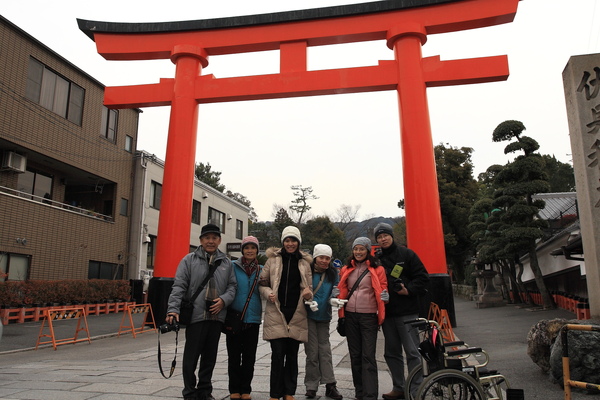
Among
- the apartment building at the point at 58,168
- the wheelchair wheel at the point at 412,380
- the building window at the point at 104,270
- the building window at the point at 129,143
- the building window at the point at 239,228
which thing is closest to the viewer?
the wheelchair wheel at the point at 412,380

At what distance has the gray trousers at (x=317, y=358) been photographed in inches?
168

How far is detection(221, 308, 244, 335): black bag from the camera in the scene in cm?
419

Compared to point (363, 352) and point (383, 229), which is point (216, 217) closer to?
point (383, 229)

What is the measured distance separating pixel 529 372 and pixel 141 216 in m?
17.6

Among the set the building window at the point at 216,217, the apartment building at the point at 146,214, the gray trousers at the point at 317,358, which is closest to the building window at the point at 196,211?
the apartment building at the point at 146,214

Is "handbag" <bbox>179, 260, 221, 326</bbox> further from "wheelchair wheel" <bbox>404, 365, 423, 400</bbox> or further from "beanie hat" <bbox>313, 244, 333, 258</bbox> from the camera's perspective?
"wheelchair wheel" <bbox>404, 365, 423, 400</bbox>

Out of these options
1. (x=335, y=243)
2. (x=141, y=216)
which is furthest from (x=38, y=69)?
(x=335, y=243)

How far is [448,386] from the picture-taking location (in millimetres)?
3248

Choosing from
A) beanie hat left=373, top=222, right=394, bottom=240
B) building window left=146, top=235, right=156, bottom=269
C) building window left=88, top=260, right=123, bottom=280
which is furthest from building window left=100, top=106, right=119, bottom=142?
beanie hat left=373, top=222, right=394, bottom=240

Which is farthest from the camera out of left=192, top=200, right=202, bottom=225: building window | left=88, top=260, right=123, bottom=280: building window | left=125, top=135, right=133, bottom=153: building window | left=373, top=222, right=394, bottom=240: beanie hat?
left=192, top=200, right=202, bottom=225: building window

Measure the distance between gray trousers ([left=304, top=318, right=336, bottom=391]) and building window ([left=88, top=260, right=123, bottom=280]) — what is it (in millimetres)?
15692

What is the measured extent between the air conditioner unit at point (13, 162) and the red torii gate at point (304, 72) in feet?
17.7

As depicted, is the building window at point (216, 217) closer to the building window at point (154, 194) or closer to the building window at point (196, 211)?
the building window at point (196, 211)

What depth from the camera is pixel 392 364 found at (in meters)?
4.30
